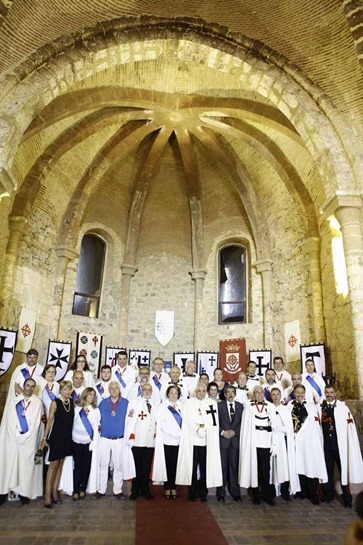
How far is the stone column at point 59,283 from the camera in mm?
11258

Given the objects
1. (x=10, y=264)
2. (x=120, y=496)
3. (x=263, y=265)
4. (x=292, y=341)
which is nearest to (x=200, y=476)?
(x=120, y=496)

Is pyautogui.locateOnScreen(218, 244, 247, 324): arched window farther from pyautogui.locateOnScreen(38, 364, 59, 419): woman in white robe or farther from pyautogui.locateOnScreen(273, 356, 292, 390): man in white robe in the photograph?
pyautogui.locateOnScreen(38, 364, 59, 419): woman in white robe

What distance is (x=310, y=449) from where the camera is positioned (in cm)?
624

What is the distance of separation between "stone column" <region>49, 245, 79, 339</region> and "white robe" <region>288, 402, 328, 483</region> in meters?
7.42

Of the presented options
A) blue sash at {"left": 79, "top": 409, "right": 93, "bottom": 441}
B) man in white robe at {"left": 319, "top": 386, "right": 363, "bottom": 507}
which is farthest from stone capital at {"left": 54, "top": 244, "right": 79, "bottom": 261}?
man in white robe at {"left": 319, "top": 386, "right": 363, "bottom": 507}

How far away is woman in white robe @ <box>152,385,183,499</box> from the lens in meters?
5.94

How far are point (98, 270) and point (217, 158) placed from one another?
18.6 ft

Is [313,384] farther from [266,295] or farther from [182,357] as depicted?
[182,357]

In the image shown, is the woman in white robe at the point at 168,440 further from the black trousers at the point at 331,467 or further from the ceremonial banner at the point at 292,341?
the ceremonial banner at the point at 292,341

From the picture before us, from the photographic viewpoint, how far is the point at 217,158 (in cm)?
1329

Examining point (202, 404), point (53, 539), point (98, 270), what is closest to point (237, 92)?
point (98, 270)

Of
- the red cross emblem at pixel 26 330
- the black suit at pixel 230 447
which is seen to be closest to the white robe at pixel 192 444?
the black suit at pixel 230 447

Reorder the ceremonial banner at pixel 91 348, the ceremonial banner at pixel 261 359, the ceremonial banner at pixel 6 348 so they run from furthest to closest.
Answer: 1. the ceremonial banner at pixel 91 348
2. the ceremonial banner at pixel 261 359
3. the ceremonial banner at pixel 6 348

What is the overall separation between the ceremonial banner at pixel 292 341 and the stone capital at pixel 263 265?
2.04m
